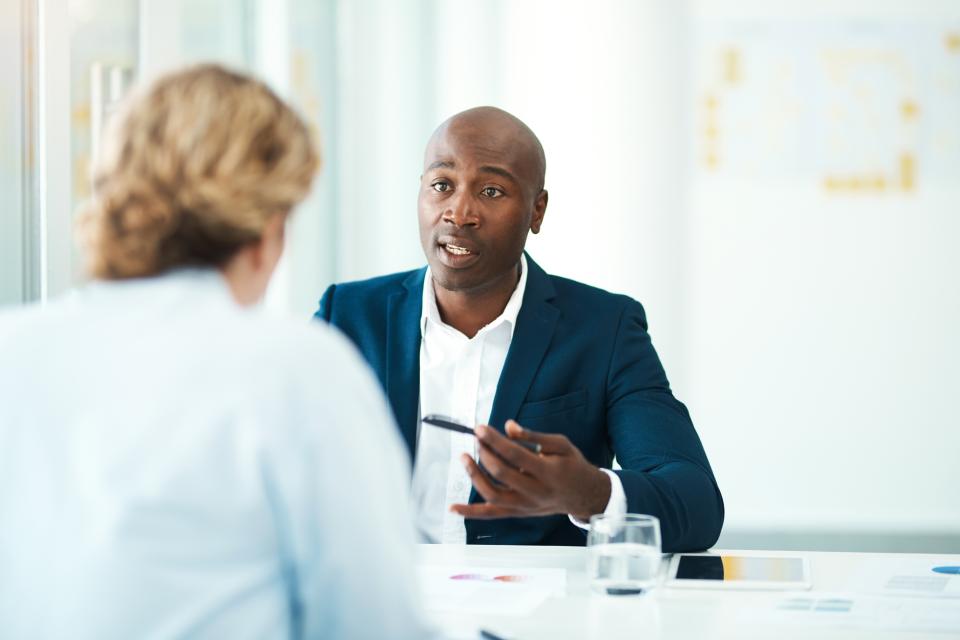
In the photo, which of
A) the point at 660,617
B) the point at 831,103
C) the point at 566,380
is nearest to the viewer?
the point at 660,617

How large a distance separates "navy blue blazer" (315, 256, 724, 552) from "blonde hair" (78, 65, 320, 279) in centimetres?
118

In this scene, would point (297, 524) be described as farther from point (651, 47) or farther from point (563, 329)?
point (651, 47)

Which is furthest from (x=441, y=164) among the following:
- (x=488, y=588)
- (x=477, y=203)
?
(x=488, y=588)

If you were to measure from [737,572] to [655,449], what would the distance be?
428 millimetres

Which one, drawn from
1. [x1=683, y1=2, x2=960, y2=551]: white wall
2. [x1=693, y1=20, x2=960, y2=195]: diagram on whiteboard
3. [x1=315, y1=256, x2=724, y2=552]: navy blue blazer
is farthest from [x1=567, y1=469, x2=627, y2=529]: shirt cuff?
[x1=693, y1=20, x2=960, y2=195]: diagram on whiteboard

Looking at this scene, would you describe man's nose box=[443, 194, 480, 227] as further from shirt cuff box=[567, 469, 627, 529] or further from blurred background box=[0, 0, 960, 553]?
blurred background box=[0, 0, 960, 553]

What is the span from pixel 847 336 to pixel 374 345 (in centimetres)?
329

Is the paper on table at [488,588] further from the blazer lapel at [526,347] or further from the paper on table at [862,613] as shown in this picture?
the blazer lapel at [526,347]

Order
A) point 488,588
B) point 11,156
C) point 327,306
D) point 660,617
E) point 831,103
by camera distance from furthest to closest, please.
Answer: point 831,103
point 11,156
point 327,306
point 488,588
point 660,617

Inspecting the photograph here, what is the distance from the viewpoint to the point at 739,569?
1.88m

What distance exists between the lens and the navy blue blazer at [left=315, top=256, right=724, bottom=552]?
2.25 m

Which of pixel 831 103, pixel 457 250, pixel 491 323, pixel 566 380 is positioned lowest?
pixel 566 380

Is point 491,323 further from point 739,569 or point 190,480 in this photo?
point 190,480

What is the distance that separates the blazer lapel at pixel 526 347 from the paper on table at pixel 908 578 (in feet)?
2.48
